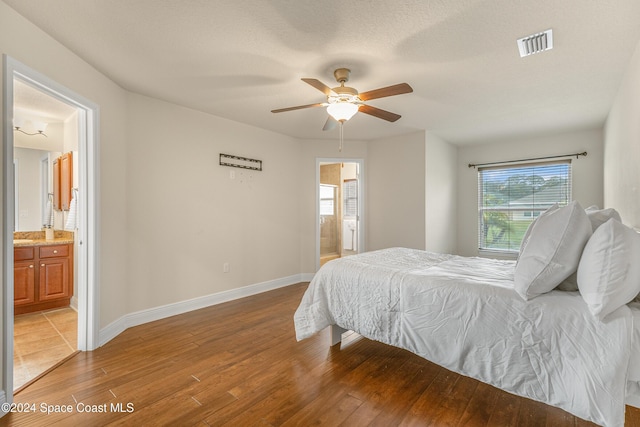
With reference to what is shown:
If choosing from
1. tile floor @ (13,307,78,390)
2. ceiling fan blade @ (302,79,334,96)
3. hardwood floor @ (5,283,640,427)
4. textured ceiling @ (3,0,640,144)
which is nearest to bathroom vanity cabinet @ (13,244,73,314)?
tile floor @ (13,307,78,390)

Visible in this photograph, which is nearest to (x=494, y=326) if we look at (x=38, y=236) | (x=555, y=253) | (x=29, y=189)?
(x=555, y=253)

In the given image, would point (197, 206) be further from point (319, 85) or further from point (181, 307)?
→ point (319, 85)

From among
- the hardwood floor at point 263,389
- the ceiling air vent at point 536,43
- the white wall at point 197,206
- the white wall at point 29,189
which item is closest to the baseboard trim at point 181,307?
the white wall at point 197,206

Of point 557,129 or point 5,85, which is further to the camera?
point 557,129

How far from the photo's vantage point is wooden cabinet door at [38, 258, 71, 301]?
3.44 m

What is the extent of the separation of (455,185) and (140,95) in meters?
5.16

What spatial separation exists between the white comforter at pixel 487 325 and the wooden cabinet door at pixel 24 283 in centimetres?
325

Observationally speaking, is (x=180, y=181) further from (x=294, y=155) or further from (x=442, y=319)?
(x=442, y=319)

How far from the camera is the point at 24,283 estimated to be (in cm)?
332

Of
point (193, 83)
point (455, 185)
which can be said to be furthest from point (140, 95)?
point (455, 185)

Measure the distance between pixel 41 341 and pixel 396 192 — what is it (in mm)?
4680

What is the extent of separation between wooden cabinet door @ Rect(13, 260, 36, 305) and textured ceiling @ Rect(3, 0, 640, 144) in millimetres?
2390

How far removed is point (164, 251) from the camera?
3.38m

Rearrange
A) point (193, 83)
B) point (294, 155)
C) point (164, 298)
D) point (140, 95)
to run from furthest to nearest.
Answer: point (294, 155), point (164, 298), point (140, 95), point (193, 83)
